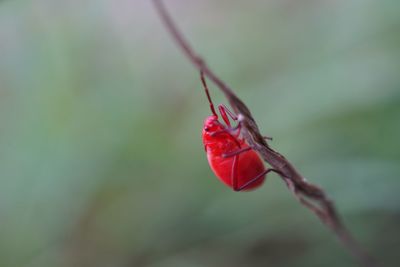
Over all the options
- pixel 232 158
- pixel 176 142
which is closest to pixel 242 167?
pixel 232 158

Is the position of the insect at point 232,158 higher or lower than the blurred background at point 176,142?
lower

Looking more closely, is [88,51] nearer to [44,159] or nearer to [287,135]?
[44,159]

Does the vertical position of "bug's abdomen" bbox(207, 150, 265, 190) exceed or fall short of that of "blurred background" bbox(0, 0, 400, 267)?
it falls short

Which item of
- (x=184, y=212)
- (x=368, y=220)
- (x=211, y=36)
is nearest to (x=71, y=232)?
(x=184, y=212)

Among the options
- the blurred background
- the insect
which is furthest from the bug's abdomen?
the blurred background

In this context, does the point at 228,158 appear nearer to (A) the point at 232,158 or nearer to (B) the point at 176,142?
(A) the point at 232,158

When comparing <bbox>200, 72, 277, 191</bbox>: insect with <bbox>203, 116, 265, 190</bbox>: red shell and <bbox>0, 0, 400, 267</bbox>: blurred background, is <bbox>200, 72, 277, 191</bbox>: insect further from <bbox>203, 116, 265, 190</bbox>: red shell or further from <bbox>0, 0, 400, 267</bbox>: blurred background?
<bbox>0, 0, 400, 267</bbox>: blurred background

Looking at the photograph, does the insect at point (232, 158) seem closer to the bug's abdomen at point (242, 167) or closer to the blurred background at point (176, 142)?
the bug's abdomen at point (242, 167)

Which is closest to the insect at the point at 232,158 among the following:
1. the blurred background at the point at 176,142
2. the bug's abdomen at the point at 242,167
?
the bug's abdomen at the point at 242,167
